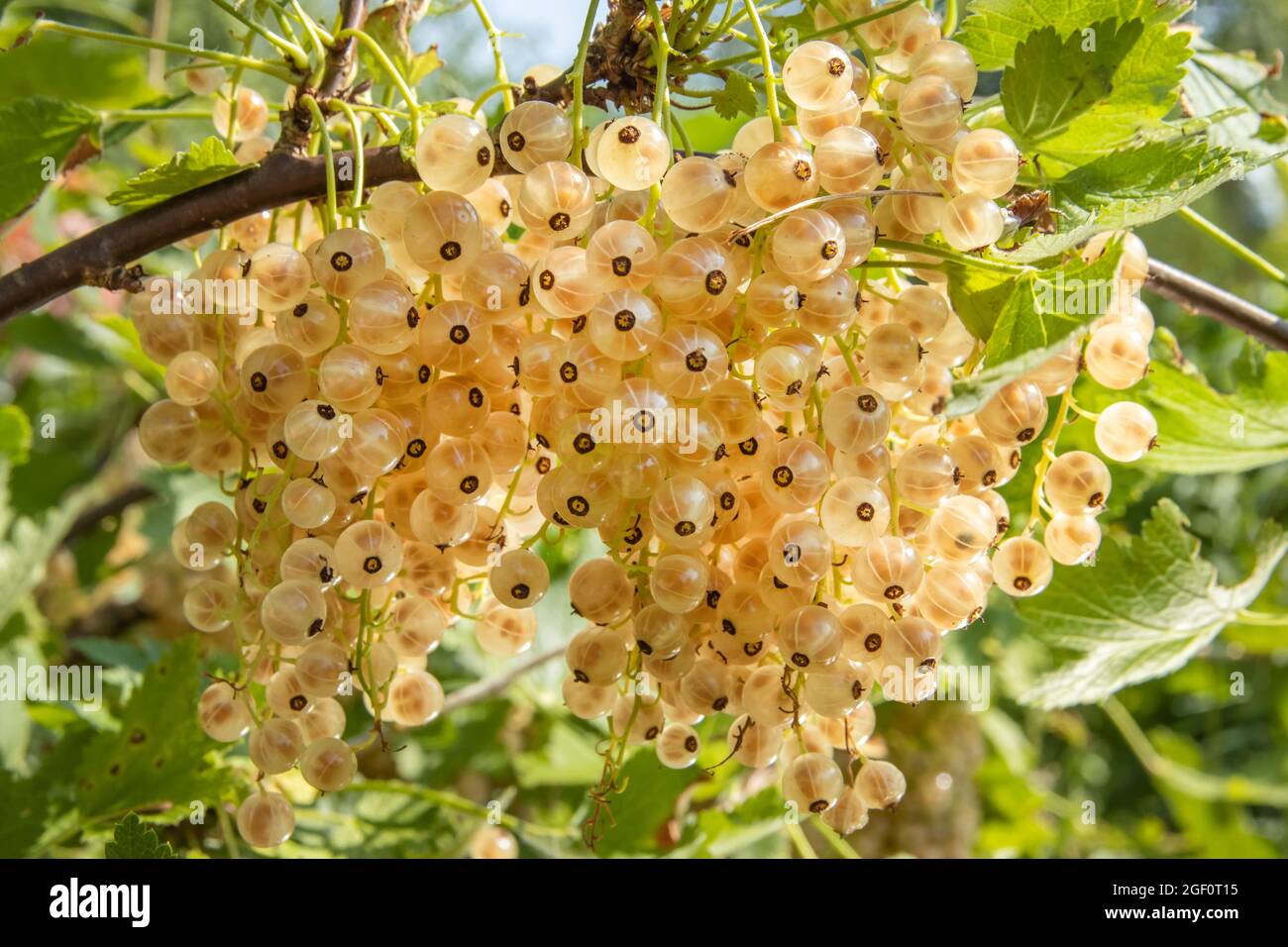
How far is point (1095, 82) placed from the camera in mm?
608

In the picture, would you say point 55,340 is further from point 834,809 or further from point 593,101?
point 834,809

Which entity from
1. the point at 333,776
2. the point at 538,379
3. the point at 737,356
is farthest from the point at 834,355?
the point at 333,776

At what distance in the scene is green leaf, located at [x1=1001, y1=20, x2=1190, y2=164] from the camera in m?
0.60

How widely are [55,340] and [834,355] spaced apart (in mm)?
1363

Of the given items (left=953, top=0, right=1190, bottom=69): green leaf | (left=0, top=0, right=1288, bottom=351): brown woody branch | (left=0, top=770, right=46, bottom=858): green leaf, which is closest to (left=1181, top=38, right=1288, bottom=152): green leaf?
(left=953, top=0, right=1190, bottom=69): green leaf

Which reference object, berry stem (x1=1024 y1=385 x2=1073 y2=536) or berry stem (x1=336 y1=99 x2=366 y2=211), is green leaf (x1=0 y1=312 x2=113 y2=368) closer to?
berry stem (x1=336 y1=99 x2=366 y2=211)

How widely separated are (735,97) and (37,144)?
0.53 meters

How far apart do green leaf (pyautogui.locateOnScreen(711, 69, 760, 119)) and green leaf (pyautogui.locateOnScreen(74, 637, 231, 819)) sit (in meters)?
0.57

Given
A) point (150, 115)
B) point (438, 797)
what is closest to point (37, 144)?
point (150, 115)

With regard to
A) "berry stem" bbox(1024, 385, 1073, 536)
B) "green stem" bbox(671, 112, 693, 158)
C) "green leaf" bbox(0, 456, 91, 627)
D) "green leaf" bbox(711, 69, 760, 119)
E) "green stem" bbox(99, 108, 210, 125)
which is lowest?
"green leaf" bbox(0, 456, 91, 627)

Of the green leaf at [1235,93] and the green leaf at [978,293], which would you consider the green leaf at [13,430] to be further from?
the green leaf at [1235,93]

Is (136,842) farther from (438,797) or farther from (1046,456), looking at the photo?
(1046,456)

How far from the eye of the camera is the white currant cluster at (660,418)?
0.53 meters

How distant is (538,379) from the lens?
56 cm
